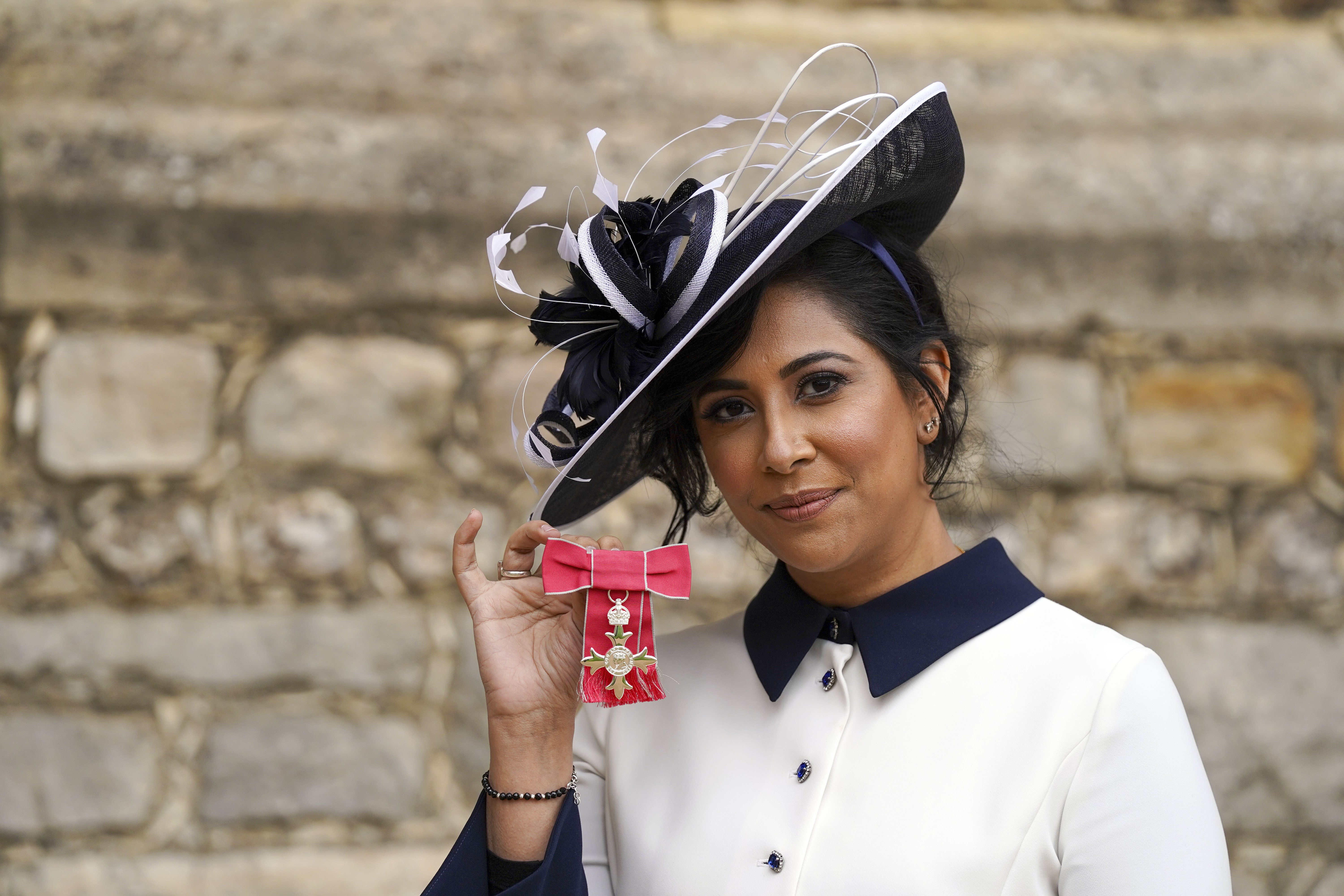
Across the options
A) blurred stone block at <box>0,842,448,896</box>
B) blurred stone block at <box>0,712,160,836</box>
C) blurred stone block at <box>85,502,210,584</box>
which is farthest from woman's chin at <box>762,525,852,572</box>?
blurred stone block at <box>0,712,160,836</box>

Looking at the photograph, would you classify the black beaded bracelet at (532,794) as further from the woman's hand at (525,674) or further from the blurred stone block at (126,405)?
the blurred stone block at (126,405)

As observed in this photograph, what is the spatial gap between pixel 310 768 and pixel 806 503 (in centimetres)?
169

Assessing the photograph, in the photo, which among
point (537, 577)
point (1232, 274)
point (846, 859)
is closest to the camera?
point (846, 859)

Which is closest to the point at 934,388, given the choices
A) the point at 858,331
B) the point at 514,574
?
the point at 858,331

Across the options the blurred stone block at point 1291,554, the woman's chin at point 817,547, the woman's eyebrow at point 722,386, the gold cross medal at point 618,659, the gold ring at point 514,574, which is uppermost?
the woman's eyebrow at point 722,386

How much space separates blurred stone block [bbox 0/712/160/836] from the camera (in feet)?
8.19

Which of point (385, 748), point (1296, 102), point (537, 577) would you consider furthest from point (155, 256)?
point (1296, 102)

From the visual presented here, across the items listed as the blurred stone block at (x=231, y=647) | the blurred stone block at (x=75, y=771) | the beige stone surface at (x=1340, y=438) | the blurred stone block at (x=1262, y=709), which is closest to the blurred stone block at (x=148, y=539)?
the blurred stone block at (x=231, y=647)

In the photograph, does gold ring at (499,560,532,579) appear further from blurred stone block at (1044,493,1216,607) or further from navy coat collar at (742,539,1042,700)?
blurred stone block at (1044,493,1216,607)

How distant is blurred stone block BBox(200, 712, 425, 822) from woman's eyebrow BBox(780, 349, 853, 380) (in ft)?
5.22

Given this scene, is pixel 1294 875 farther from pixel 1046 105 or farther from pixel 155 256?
pixel 155 256

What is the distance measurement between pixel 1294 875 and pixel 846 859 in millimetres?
1943

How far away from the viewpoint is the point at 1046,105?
279 cm

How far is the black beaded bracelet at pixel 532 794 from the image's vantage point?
1.48m
